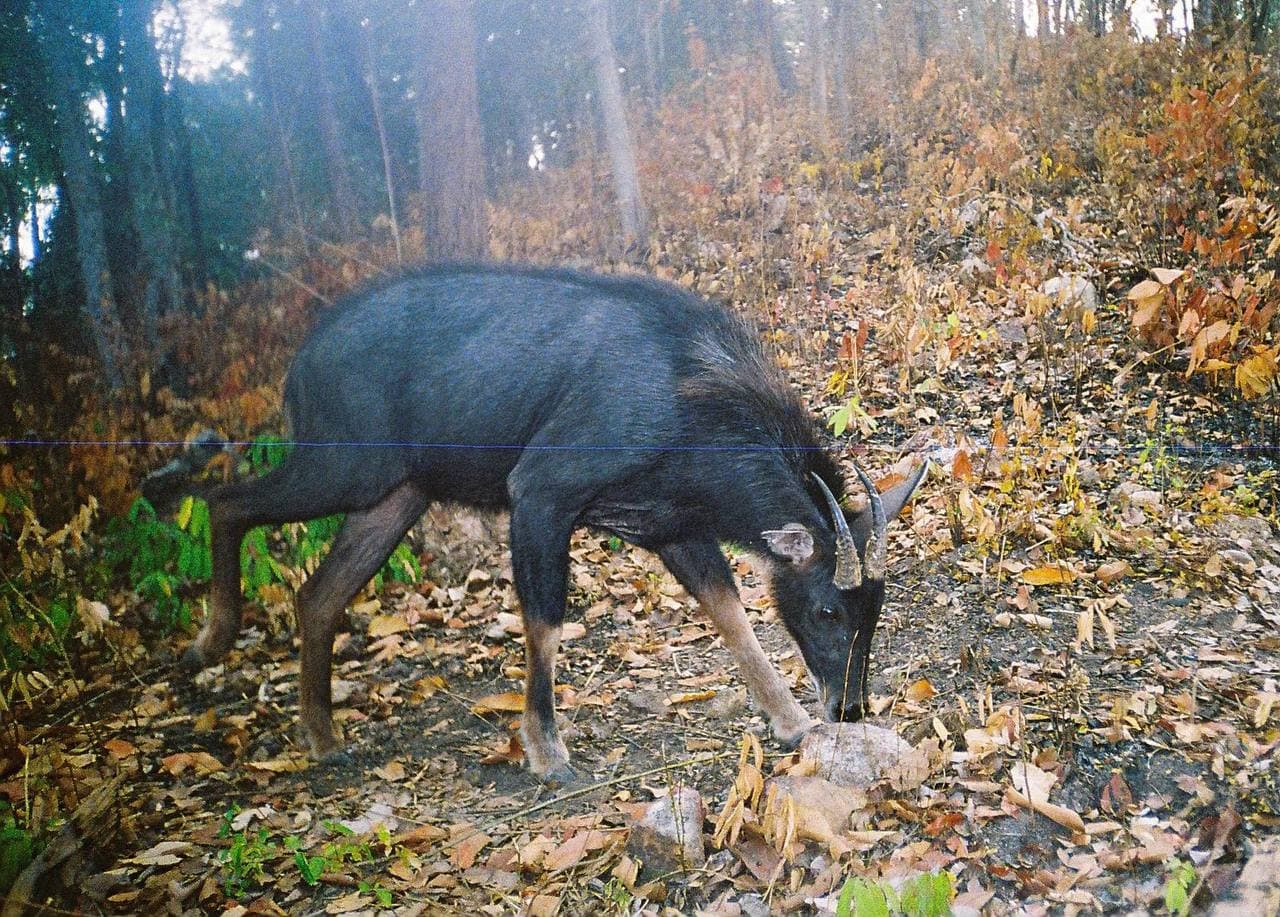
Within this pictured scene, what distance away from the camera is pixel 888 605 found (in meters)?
2.99

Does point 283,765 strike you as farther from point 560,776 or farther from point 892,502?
point 892,502

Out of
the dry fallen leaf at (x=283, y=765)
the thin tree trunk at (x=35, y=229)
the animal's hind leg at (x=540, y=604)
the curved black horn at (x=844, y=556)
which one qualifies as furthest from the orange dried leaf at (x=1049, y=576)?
the thin tree trunk at (x=35, y=229)

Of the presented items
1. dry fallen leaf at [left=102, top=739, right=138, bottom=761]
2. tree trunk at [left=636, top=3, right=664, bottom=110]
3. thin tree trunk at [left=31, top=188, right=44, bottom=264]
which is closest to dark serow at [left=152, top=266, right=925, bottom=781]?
dry fallen leaf at [left=102, top=739, right=138, bottom=761]

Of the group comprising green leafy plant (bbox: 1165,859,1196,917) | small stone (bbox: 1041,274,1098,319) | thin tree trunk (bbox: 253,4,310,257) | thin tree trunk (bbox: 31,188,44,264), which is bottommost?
green leafy plant (bbox: 1165,859,1196,917)

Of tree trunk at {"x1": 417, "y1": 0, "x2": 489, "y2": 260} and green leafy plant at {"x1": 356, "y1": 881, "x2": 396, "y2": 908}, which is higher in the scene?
tree trunk at {"x1": 417, "y1": 0, "x2": 489, "y2": 260}

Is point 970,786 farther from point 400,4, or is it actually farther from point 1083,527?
point 400,4

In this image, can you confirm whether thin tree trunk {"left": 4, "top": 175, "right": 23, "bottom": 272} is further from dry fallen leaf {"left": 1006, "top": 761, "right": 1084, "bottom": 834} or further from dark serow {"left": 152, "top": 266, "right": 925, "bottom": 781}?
dry fallen leaf {"left": 1006, "top": 761, "right": 1084, "bottom": 834}

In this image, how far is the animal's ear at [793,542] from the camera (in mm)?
2965

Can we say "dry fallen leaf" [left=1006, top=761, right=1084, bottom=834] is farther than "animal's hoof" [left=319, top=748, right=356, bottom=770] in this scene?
No

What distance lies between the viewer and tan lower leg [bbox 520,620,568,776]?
9.39 feet

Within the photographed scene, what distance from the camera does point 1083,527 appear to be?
290 cm

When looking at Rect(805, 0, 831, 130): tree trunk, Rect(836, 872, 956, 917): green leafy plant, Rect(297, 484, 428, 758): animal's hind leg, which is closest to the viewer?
Rect(836, 872, 956, 917): green leafy plant

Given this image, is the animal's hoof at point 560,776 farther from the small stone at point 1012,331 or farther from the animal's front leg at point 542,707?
the small stone at point 1012,331

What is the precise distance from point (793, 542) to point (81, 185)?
2424mm
